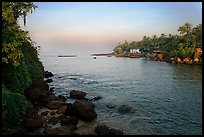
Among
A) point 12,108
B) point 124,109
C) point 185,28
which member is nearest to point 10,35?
point 12,108

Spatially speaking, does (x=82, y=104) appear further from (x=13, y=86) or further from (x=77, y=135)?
(x=13, y=86)

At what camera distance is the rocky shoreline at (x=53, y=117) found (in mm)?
17359

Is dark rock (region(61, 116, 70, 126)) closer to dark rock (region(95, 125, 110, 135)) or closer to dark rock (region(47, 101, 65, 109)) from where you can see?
dark rock (region(95, 125, 110, 135))

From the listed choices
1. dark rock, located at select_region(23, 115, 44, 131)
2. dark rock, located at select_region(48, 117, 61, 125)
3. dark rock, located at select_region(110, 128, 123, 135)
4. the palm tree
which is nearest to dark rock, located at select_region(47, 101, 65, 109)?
dark rock, located at select_region(48, 117, 61, 125)

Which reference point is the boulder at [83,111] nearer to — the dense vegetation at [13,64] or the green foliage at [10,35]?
the dense vegetation at [13,64]

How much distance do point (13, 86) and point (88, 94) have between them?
13.2 m

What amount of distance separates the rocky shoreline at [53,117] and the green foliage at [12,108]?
1.84ft

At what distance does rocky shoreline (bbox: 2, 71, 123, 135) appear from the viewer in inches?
683

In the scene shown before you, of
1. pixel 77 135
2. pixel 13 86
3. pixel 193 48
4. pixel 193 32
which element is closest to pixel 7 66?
pixel 13 86

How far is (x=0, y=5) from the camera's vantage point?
16.6m

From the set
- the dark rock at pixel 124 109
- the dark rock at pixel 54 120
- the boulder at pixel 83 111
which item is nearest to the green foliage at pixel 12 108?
the dark rock at pixel 54 120

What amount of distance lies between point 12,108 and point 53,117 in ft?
15.6

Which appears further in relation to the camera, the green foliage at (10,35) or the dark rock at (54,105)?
the dark rock at (54,105)

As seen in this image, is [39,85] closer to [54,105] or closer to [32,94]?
[32,94]
